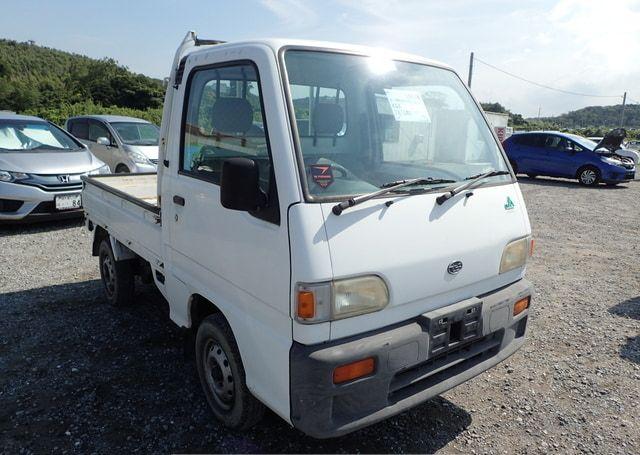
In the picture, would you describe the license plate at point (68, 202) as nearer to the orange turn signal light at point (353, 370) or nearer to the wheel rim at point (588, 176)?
the orange turn signal light at point (353, 370)

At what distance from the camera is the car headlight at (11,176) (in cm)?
646

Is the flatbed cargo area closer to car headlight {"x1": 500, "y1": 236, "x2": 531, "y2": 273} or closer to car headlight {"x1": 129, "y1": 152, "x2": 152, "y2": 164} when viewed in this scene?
car headlight {"x1": 500, "y1": 236, "x2": 531, "y2": 273}

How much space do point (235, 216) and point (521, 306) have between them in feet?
5.96

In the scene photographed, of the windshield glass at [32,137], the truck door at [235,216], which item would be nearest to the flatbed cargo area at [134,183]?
the truck door at [235,216]

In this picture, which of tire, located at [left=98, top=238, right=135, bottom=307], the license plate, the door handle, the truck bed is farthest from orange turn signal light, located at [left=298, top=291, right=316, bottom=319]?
the license plate

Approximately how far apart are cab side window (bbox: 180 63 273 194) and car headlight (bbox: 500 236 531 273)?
1.48m

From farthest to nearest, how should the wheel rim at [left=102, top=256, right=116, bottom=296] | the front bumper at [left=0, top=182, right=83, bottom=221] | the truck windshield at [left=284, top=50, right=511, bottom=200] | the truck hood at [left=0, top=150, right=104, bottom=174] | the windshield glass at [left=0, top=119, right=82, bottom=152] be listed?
the windshield glass at [left=0, top=119, right=82, bottom=152] < the truck hood at [left=0, top=150, right=104, bottom=174] < the front bumper at [left=0, top=182, right=83, bottom=221] < the wheel rim at [left=102, top=256, right=116, bottom=296] < the truck windshield at [left=284, top=50, right=511, bottom=200]

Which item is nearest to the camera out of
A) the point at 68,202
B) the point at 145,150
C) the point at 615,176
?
the point at 68,202

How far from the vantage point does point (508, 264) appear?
267cm

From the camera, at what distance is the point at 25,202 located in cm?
654

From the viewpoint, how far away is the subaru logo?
2.32 meters

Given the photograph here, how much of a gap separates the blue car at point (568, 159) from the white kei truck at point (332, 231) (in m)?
12.0

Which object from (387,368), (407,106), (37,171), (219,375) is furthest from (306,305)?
(37,171)

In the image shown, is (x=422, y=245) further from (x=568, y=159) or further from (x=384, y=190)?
(x=568, y=159)
